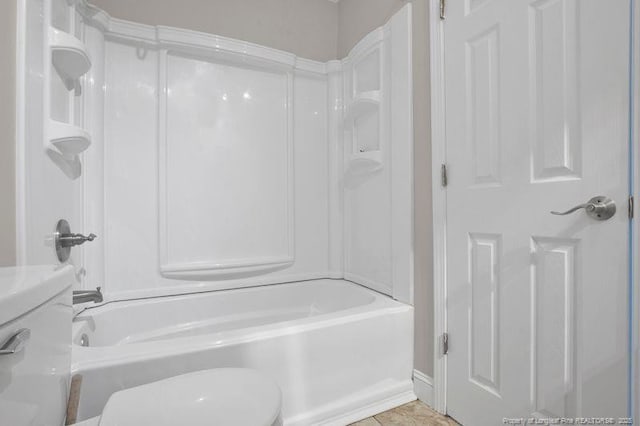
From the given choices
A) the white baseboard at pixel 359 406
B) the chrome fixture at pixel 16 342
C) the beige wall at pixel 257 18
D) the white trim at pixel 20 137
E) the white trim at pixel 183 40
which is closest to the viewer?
the chrome fixture at pixel 16 342

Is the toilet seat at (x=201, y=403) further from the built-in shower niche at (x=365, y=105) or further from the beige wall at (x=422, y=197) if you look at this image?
the built-in shower niche at (x=365, y=105)

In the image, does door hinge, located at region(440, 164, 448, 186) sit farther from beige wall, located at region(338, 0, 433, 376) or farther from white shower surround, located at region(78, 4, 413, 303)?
white shower surround, located at region(78, 4, 413, 303)

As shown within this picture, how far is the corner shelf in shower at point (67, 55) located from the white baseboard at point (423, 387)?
6.96 feet

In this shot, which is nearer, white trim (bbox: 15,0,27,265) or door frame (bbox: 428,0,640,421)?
white trim (bbox: 15,0,27,265)

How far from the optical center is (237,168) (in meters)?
2.02

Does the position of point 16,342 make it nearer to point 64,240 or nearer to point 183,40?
point 64,240

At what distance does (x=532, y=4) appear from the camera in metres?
1.09

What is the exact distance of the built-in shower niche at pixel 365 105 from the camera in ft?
6.04

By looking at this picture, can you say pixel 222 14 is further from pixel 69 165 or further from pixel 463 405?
pixel 463 405

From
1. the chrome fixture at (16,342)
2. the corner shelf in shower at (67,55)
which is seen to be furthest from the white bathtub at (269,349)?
the corner shelf in shower at (67,55)

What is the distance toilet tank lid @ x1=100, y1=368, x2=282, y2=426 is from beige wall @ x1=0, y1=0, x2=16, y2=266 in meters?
0.59

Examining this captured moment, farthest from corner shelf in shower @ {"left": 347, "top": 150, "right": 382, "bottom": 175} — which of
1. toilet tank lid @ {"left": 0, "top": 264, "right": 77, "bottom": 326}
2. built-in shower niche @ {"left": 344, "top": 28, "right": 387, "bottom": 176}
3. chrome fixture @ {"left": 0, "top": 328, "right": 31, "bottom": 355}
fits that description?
chrome fixture @ {"left": 0, "top": 328, "right": 31, "bottom": 355}

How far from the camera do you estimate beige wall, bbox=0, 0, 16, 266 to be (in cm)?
92

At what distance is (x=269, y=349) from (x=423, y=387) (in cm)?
83
